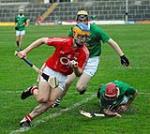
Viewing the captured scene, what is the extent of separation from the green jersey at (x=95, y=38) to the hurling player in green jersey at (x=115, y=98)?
44.9 inches

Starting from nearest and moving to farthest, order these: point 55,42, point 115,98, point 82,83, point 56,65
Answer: point 55,42 < point 56,65 < point 115,98 < point 82,83

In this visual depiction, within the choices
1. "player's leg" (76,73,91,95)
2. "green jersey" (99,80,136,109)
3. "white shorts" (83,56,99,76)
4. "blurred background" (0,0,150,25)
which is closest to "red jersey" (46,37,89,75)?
"green jersey" (99,80,136,109)

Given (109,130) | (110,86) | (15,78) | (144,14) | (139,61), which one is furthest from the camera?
(144,14)

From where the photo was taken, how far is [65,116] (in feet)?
33.0

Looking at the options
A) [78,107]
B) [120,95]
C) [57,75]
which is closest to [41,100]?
[57,75]

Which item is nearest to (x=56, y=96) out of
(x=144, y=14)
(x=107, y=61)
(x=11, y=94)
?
(x=11, y=94)

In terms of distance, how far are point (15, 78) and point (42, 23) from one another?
55.6 m

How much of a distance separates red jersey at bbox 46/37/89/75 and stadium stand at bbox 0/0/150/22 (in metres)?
57.7

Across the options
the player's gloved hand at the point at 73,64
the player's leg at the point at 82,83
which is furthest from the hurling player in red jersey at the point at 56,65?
the player's leg at the point at 82,83

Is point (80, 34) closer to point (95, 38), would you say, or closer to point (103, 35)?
point (103, 35)

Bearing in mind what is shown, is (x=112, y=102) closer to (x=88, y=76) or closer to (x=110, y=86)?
(x=110, y=86)

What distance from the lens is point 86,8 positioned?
230 ft

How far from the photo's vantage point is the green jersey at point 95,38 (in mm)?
11000

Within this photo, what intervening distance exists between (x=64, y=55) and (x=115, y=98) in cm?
166
